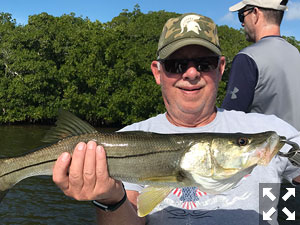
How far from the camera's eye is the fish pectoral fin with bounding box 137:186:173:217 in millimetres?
2920

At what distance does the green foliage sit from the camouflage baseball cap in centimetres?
4446

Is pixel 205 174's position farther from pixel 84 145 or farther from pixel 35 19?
pixel 35 19

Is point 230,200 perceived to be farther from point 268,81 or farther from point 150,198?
point 268,81

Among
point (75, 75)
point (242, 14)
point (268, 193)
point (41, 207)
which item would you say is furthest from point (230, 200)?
point (75, 75)

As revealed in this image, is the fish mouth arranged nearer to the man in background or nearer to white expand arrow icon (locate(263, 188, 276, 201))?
white expand arrow icon (locate(263, 188, 276, 201))

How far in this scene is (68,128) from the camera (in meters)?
3.17

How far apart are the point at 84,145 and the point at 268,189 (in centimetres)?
191

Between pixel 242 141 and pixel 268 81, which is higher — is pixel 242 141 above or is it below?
below

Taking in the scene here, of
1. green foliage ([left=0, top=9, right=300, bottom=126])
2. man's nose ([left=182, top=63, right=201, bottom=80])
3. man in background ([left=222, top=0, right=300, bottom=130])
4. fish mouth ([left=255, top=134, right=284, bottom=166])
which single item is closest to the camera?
fish mouth ([left=255, top=134, right=284, bottom=166])

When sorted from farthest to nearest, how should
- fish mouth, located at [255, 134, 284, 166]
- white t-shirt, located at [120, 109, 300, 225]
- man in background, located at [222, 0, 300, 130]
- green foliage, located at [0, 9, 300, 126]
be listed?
1. green foliage, located at [0, 9, 300, 126]
2. man in background, located at [222, 0, 300, 130]
3. white t-shirt, located at [120, 109, 300, 225]
4. fish mouth, located at [255, 134, 284, 166]

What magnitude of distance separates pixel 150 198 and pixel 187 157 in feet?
1.50

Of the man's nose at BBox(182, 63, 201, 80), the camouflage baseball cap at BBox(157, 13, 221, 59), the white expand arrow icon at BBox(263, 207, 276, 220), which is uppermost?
the camouflage baseball cap at BBox(157, 13, 221, 59)

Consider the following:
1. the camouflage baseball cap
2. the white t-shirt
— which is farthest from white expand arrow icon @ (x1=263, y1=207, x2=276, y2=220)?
the camouflage baseball cap

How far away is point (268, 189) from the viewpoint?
11.7ft
